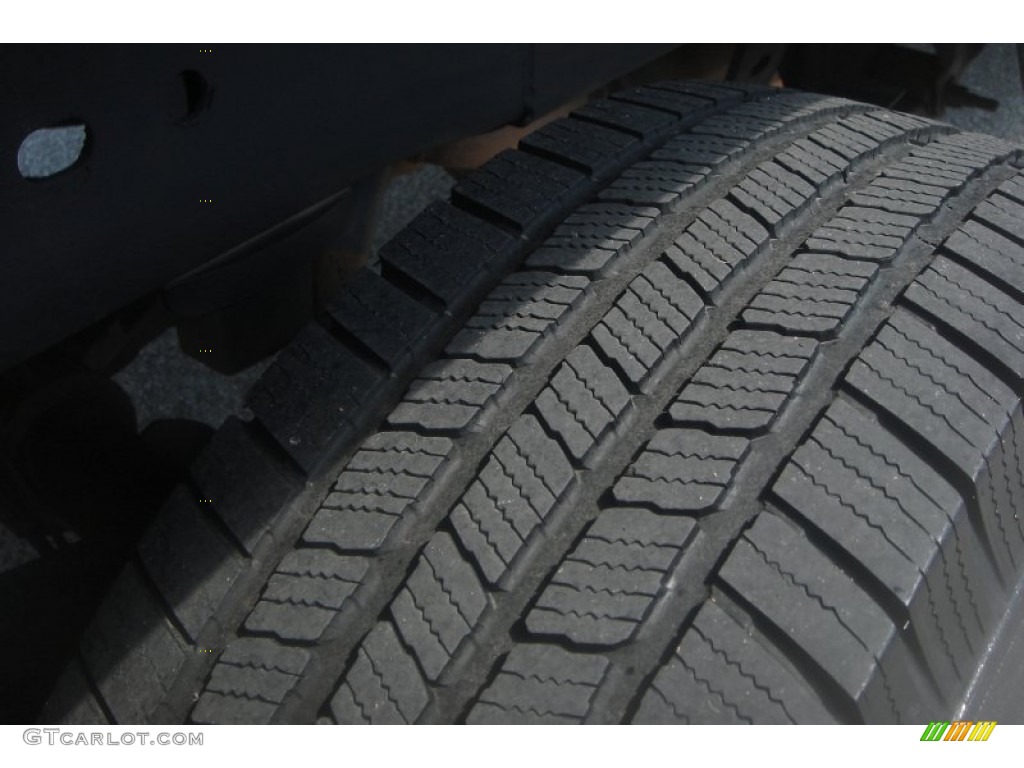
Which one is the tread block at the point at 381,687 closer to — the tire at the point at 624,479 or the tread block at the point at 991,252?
the tire at the point at 624,479

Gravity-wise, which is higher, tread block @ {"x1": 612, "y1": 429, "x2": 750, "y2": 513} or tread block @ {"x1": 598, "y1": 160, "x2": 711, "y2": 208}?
tread block @ {"x1": 598, "y1": 160, "x2": 711, "y2": 208}

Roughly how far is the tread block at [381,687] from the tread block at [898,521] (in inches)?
13.3

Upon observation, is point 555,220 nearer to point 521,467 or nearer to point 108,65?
point 521,467

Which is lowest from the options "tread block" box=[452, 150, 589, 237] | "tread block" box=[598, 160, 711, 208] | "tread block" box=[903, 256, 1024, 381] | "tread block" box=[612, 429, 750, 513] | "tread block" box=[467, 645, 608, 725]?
"tread block" box=[467, 645, 608, 725]

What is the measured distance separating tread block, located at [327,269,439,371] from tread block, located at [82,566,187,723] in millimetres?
326

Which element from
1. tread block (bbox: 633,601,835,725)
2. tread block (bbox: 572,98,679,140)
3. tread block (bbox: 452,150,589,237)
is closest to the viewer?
tread block (bbox: 633,601,835,725)

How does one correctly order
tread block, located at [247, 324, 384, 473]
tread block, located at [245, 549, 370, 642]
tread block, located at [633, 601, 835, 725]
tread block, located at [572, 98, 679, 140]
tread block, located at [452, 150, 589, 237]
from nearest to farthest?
tread block, located at [633, 601, 835, 725], tread block, located at [245, 549, 370, 642], tread block, located at [247, 324, 384, 473], tread block, located at [452, 150, 589, 237], tread block, located at [572, 98, 679, 140]

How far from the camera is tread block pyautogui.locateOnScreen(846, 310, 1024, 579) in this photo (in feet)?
3.00

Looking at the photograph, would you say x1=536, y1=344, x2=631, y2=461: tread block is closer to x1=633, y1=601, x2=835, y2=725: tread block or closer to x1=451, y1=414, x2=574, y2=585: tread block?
x1=451, y1=414, x2=574, y2=585: tread block

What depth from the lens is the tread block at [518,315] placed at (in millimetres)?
998

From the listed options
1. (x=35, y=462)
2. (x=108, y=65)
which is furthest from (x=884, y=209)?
(x=35, y=462)

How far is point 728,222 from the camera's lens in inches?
42.9

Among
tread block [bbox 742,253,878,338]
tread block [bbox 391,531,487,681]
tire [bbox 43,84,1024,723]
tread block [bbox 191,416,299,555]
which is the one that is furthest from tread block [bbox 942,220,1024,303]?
tread block [bbox 191,416,299,555]

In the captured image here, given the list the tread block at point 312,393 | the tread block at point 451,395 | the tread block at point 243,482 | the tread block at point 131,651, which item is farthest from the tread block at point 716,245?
the tread block at point 131,651
